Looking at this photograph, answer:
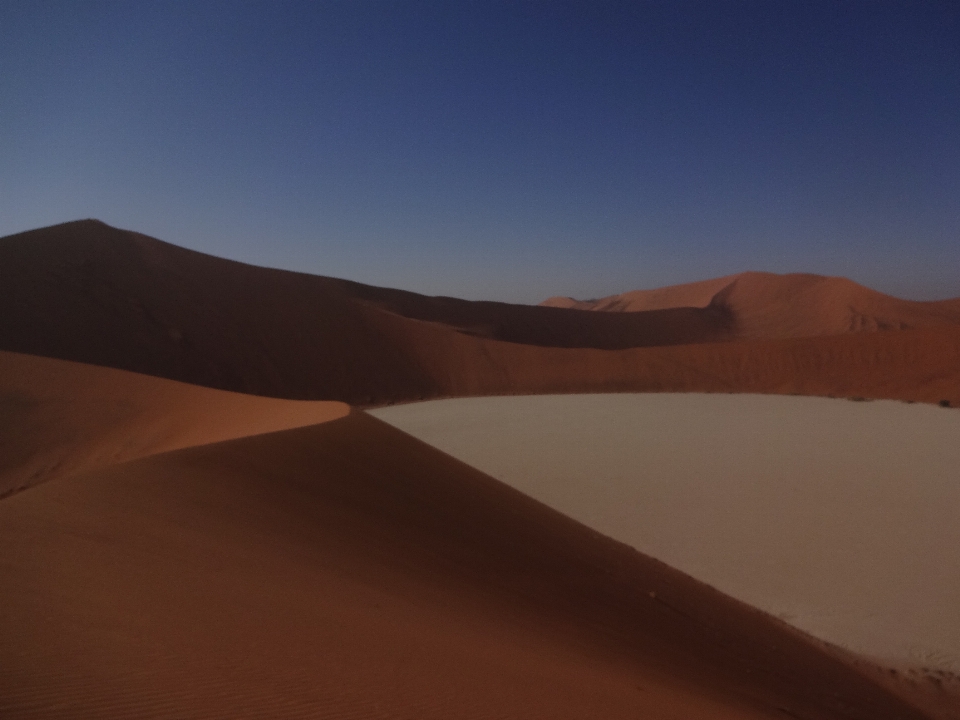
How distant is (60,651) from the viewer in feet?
8.20

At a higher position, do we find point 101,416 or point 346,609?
point 101,416

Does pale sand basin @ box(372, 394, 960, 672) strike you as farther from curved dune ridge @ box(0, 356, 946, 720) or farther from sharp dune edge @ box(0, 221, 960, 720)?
curved dune ridge @ box(0, 356, 946, 720)

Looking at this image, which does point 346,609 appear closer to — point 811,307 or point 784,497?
point 784,497

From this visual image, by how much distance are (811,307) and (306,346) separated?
56.1 m

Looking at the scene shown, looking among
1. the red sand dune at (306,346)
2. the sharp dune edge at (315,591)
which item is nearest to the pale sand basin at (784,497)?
the sharp dune edge at (315,591)

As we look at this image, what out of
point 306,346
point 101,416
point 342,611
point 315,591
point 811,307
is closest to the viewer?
point 342,611

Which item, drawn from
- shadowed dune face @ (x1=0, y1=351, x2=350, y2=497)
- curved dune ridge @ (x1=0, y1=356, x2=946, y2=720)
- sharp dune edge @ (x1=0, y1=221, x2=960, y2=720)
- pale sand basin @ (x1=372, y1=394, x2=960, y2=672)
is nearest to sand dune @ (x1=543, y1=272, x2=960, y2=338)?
pale sand basin @ (x1=372, y1=394, x2=960, y2=672)

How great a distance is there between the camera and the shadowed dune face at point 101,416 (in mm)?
9023

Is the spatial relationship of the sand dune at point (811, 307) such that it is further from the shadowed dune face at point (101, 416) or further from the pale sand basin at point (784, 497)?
the shadowed dune face at point (101, 416)

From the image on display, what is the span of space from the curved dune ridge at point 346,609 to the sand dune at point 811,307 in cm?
5380

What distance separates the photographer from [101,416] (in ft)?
A: 34.8

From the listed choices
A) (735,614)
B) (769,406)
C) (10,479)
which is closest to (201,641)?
(735,614)

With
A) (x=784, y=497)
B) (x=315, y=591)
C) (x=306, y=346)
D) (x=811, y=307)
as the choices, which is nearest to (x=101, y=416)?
(x=315, y=591)

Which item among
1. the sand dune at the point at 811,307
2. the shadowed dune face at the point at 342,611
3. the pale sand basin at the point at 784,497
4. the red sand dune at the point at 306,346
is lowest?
the pale sand basin at the point at 784,497
